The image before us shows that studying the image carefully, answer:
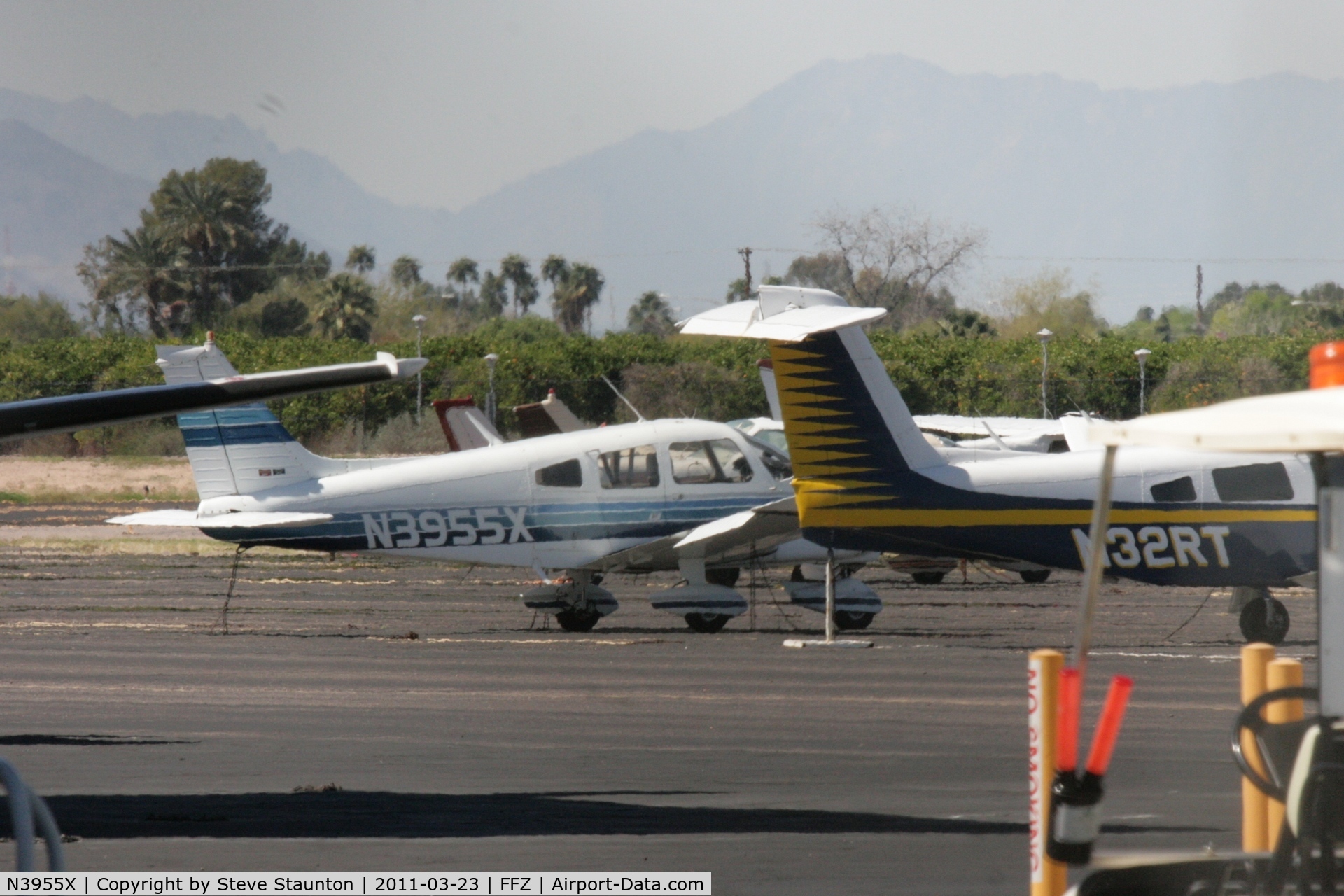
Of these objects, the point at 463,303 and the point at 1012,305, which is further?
the point at 463,303

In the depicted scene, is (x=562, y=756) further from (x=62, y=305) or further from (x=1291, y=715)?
(x=62, y=305)

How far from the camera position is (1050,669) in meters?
5.32

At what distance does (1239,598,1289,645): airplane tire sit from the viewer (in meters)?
16.5

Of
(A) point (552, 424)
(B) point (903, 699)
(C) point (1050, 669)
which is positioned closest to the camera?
(C) point (1050, 669)

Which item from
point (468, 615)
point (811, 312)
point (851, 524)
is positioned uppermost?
point (811, 312)

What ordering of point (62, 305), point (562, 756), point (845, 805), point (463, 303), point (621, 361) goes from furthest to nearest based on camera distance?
point (463, 303) < point (62, 305) < point (621, 361) < point (562, 756) < point (845, 805)

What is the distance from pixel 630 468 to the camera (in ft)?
61.6

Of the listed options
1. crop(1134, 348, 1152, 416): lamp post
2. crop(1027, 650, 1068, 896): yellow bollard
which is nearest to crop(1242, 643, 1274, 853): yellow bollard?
crop(1027, 650, 1068, 896): yellow bollard

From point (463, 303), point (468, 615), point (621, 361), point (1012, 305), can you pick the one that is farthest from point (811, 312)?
point (463, 303)

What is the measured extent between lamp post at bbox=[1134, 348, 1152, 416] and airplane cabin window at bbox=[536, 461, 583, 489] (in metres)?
17.6

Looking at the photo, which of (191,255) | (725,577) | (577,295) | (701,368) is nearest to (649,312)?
(577,295)

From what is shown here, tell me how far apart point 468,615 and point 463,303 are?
122m

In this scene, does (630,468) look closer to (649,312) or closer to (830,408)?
(830,408)

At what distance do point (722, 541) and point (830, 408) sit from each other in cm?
224
